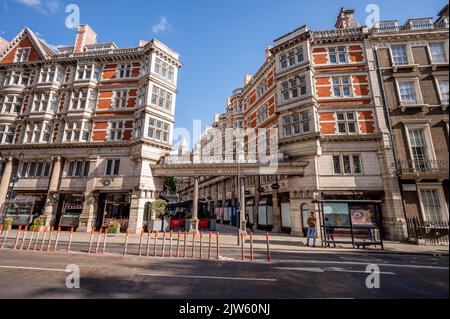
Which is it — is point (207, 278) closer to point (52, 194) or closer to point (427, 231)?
point (427, 231)

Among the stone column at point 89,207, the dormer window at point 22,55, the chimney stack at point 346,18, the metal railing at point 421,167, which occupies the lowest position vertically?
the stone column at point 89,207

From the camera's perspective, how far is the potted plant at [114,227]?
18312 millimetres

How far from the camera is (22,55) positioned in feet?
84.0

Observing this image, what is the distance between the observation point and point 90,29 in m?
Result: 27.0

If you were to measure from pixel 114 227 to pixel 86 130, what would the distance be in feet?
36.6

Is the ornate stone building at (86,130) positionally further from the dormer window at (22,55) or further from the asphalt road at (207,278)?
the asphalt road at (207,278)

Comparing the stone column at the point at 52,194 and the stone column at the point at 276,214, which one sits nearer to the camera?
the stone column at the point at 52,194

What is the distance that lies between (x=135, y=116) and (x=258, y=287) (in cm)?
2058

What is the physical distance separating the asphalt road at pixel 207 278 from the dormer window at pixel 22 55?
28.0 m

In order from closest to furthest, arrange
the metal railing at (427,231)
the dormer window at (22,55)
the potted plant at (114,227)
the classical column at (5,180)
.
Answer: the metal railing at (427,231)
the potted plant at (114,227)
the classical column at (5,180)
the dormer window at (22,55)

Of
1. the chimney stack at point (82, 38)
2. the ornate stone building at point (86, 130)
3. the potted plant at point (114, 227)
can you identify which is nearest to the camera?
the potted plant at point (114, 227)

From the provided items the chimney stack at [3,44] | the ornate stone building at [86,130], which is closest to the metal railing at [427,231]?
the ornate stone building at [86,130]
